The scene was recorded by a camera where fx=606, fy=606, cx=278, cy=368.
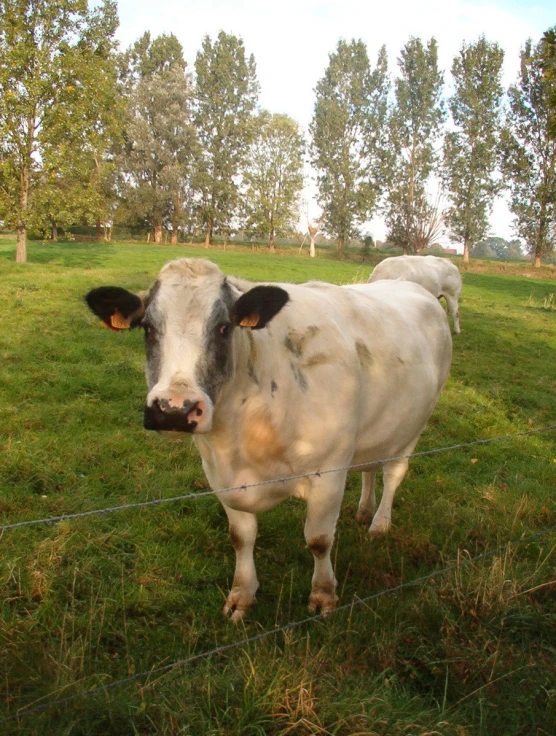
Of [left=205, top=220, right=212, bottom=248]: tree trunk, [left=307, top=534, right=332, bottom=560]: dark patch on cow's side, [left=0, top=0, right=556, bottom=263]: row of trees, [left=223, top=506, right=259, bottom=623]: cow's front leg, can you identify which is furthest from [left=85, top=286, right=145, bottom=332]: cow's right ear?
[left=205, top=220, right=212, bottom=248]: tree trunk

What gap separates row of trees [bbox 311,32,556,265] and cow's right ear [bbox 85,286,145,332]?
171ft

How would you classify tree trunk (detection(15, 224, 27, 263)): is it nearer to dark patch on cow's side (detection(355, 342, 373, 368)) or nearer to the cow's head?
dark patch on cow's side (detection(355, 342, 373, 368))

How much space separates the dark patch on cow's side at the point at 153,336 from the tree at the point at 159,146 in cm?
5272

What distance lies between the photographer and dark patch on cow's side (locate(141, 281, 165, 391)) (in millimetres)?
3229

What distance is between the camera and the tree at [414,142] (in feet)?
179

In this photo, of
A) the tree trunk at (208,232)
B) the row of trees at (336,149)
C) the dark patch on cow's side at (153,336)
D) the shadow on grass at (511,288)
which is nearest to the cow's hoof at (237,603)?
the dark patch on cow's side at (153,336)

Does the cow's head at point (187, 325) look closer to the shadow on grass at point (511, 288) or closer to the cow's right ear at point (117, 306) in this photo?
the cow's right ear at point (117, 306)

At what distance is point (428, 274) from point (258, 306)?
42.1ft

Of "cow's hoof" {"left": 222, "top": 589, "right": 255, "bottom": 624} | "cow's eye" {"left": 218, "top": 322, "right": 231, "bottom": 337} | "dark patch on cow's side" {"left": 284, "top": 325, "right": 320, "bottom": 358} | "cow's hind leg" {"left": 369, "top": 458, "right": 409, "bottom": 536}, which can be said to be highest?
"cow's eye" {"left": 218, "top": 322, "right": 231, "bottom": 337}

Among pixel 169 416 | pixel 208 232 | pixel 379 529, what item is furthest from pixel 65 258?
pixel 208 232

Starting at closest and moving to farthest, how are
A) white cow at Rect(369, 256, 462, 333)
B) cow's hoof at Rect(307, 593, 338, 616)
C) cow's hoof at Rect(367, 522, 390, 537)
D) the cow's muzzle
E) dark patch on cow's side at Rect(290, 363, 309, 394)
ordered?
the cow's muzzle → dark patch on cow's side at Rect(290, 363, 309, 394) → cow's hoof at Rect(307, 593, 338, 616) → cow's hoof at Rect(367, 522, 390, 537) → white cow at Rect(369, 256, 462, 333)

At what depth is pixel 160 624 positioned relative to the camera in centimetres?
371

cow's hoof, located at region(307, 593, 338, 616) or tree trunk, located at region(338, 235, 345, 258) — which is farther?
tree trunk, located at region(338, 235, 345, 258)

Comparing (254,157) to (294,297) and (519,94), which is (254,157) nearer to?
(519,94)
